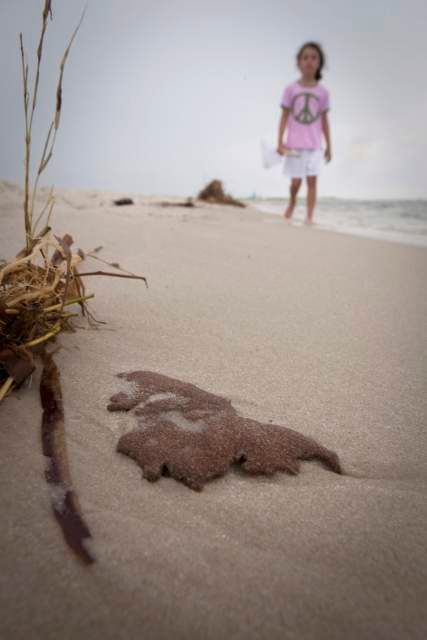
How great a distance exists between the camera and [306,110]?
17.7ft

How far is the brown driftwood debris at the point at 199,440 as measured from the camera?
2.72ft

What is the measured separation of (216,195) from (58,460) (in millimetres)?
7504

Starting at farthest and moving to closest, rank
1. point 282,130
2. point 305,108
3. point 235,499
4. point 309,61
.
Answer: point 282,130 → point 305,108 → point 309,61 → point 235,499

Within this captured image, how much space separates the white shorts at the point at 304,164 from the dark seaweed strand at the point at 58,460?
5.12 m

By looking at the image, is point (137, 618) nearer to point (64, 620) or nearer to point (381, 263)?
point (64, 620)

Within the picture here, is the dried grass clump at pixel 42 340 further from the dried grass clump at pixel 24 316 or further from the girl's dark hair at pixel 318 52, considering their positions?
the girl's dark hair at pixel 318 52

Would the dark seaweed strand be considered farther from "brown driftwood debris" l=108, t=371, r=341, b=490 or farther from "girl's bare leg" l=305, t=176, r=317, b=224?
"girl's bare leg" l=305, t=176, r=317, b=224

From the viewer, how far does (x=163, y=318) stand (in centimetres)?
161

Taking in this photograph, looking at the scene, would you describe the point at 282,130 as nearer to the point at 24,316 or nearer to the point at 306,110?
the point at 306,110

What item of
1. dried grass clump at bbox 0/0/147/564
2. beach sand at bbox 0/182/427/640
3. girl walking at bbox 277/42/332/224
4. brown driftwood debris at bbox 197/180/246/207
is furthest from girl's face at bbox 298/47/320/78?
dried grass clump at bbox 0/0/147/564

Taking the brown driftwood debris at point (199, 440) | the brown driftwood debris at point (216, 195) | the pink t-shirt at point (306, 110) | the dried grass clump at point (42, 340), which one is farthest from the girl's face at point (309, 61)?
the brown driftwood debris at point (199, 440)

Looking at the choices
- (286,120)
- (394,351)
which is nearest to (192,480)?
(394,351)

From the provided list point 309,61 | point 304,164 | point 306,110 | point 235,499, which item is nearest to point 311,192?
point 304,164

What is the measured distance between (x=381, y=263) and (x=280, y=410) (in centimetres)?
228
